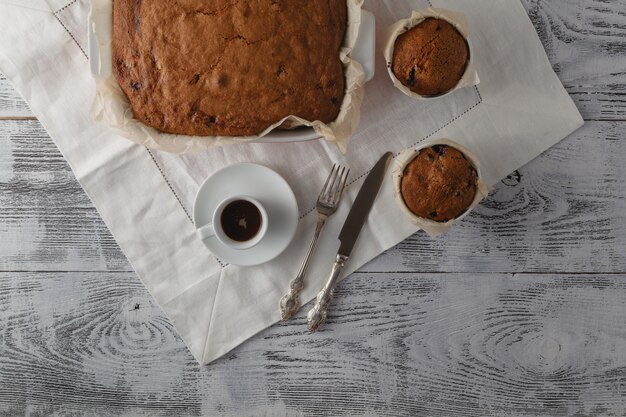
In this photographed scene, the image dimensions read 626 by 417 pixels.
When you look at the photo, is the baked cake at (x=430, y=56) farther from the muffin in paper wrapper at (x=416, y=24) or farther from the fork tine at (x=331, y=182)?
the fork tine at (x=331, y=182)

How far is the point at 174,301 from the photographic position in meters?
1.64

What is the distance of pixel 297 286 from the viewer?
1.62 m

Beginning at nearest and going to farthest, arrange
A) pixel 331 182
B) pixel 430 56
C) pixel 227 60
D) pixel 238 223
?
pixel 227 60 → pixel 430 56 → pixel 238 223 → pixel 331 182

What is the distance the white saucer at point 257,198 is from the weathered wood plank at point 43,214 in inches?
13.0

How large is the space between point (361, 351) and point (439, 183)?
23.6 inches

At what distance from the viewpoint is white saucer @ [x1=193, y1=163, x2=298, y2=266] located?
1561 mm

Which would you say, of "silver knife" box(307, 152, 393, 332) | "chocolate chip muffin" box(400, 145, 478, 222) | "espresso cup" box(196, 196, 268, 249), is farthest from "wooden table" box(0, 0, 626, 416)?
"espresso cup" box(196, 196, 268, 249)

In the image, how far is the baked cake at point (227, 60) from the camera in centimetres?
129

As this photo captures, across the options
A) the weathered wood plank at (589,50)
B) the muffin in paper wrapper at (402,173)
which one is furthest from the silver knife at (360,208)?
the weathered wood plank at (589,50)

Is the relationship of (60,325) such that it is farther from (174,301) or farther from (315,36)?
(315,36)

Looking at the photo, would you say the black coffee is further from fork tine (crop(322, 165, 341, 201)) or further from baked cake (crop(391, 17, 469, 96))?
baked cake (crop(391, 17, 469, 96))

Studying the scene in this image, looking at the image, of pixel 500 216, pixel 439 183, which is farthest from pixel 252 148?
pixel 500 216

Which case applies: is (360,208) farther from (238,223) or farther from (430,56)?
(430,56)

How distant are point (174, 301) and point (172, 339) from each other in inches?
5.1
